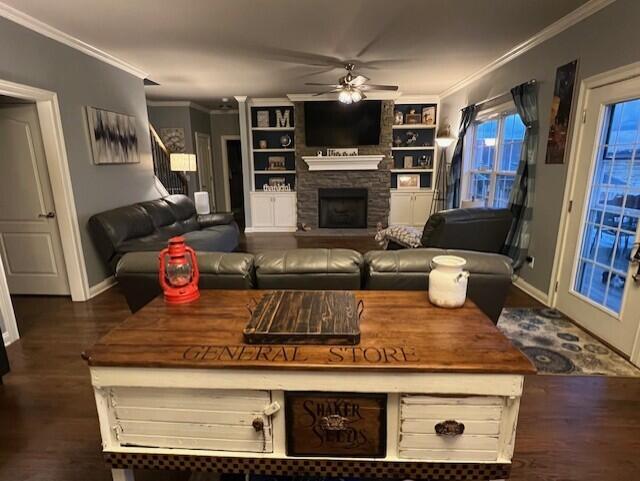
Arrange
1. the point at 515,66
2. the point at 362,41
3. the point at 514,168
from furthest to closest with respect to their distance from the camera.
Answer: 1. the point at 514,168
2. the point at 515,66
3. the point at 362,41

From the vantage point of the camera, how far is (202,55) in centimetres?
414

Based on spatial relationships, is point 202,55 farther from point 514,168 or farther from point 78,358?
point 514,168

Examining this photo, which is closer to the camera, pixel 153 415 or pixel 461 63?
pixel 153 415

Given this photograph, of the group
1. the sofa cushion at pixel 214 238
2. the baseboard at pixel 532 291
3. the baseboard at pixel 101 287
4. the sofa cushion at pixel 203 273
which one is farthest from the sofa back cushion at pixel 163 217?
the baseboard at pixel 532 291

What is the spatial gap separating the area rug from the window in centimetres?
185

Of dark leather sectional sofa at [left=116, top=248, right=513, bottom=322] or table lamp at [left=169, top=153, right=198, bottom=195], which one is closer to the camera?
dark leather sectional sofa at [left=116, top=248, right=513, bottom=322]

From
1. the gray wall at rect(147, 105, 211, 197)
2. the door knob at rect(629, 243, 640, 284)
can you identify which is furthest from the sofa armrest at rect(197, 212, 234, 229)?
the door knob at rect(629, 243, 640, 284)

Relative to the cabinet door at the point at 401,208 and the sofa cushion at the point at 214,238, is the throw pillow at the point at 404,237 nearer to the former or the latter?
the sofa cushion at the point at 214,238

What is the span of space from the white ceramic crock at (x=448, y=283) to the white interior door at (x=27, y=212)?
386 centimetres

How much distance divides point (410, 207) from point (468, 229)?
377 centimetres

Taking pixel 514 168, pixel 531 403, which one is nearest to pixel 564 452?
pixel 531 403

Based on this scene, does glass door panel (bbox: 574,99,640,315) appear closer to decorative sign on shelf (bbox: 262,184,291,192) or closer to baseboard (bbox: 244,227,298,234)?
baseboard (bbox: 244,227,298,234)

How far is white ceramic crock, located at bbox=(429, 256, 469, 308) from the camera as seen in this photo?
138 cm

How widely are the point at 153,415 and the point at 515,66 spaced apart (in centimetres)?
484
